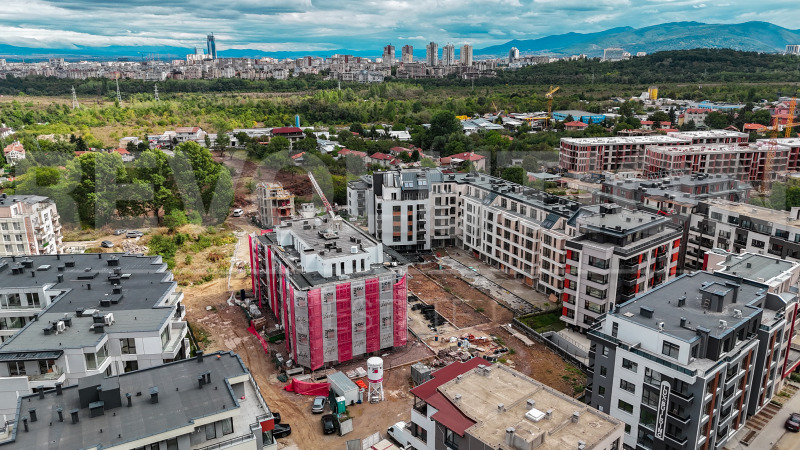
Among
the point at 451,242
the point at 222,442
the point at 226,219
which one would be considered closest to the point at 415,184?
the point at 451,242

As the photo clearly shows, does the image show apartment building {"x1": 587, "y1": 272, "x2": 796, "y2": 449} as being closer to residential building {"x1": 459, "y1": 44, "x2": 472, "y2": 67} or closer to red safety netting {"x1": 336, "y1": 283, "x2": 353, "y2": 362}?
red safety netting {"x1": 336, "y1": 283, "x2": 353, "y2": 362}

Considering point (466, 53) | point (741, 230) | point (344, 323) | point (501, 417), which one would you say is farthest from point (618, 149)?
point (466, 53)

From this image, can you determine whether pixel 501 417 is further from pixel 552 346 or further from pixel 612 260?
pixel 612 260

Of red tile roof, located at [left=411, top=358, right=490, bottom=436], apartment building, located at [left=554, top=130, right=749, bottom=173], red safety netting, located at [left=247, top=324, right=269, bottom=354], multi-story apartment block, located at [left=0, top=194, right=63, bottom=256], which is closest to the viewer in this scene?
red tile roof, located at [left=411, top=358, right=490, bottom=436]

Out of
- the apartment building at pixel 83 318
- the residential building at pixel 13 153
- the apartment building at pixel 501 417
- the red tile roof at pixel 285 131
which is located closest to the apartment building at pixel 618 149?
the red tile roof at pixel 285 131

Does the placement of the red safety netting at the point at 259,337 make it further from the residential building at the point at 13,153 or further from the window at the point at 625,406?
the residential building at the point at 13,153

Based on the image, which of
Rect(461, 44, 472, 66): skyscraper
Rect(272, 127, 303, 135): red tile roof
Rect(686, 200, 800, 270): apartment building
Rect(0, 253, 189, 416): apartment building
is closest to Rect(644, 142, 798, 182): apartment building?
Rect(686, 200, 800, 270): apartment building

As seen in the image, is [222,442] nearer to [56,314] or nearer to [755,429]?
[56,314]
